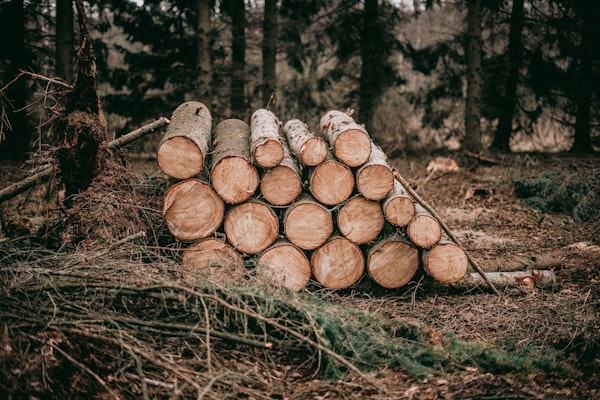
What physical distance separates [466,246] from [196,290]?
3975mm

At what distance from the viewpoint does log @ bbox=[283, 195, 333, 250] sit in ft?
16.0

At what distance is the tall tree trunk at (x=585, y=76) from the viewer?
13.4m

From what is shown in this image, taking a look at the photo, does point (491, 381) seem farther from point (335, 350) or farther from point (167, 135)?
point (167, 135)

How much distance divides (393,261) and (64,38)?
10706 mm

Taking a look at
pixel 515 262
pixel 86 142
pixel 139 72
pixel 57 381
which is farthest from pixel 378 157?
pixel 139 72

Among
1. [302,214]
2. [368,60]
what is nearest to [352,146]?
[302,214]

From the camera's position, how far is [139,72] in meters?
14.4

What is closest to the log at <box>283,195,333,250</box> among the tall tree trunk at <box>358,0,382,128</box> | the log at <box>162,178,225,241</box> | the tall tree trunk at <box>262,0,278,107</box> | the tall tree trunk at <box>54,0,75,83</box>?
the log at <box>162,178,225,241</box>

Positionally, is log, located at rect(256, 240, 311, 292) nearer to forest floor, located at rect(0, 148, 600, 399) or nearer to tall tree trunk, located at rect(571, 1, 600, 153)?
forest floor, located at rect(0, 148, 600, 399)

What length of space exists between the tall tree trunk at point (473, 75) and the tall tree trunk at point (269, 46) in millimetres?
4815

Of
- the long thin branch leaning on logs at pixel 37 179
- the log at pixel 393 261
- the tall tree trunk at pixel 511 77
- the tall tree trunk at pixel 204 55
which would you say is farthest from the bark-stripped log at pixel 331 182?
the tall tree trunk at pixel 511 77

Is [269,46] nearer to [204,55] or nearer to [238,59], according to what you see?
[238,59]

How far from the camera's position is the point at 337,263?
496cm

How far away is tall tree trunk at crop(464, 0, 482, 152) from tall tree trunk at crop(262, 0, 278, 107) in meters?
4.82
